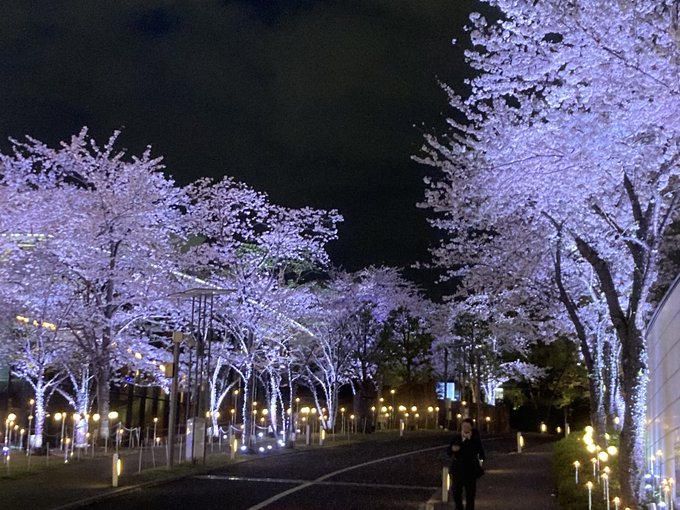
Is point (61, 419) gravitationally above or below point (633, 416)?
below

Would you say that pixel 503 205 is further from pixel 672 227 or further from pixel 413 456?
pixel 413 456

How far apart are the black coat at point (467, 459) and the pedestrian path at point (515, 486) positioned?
2.23 feet

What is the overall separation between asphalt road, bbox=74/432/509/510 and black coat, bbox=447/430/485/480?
2.37m

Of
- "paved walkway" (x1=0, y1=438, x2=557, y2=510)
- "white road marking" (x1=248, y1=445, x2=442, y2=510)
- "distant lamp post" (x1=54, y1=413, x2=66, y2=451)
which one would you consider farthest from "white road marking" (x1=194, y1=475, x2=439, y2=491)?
"distant lamp post" (x1=54, y1=413, x2=66, y2=451)

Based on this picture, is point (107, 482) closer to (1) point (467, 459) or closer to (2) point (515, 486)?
(1) point (467, 459)

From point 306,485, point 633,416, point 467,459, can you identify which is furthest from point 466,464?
point 306,485

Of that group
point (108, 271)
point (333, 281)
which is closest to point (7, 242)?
point (108, 271)

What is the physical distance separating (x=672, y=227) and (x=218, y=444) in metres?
18.8

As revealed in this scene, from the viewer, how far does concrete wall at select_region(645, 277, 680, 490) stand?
1165 cm

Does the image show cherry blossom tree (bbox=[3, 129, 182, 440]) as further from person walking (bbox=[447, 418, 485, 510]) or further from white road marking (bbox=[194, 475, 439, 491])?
person walking (bbox=[447, 418, 485, 510])

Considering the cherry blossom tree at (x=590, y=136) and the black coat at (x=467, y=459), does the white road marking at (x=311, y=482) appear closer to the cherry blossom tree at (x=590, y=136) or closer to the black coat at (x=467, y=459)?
the black coat at (x=467, y=459)

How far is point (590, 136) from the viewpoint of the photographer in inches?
386

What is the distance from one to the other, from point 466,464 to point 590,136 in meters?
5.41

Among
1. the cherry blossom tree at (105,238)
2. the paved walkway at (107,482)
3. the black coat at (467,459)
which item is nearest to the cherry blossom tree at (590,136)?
the black coat at (467,459)
